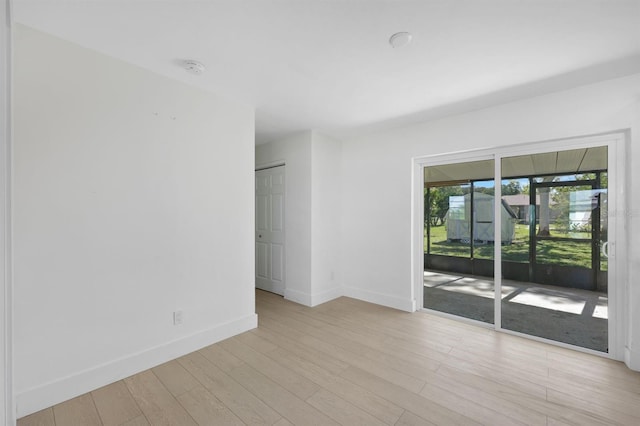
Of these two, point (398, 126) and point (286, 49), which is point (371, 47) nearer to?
point (286, 49)

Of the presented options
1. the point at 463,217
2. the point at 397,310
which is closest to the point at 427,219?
the point at 463,217

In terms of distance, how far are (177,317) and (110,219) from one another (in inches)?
39.8

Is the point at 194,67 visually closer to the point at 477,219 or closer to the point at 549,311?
the point at 477,219

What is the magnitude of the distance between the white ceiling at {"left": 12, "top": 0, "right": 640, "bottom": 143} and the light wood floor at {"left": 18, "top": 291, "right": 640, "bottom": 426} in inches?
97.1

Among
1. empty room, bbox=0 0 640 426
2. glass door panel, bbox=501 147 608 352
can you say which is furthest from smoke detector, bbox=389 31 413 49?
glass door panel, bbox=501 147 608 352

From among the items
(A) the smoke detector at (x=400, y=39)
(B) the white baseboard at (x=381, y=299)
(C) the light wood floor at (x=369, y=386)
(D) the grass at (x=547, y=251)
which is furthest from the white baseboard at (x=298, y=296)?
(A) the smoke detector at (x=400, y=39)

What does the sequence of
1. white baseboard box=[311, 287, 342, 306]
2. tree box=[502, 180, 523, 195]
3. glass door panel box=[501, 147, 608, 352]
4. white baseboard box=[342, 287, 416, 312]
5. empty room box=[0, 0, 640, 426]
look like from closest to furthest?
empty room box=[0, 0, 640, 426] → glass door panel box=[501, 147, 608, 352] → tree box=[502, 180, 523, 195] → white baseboard box=[342, 287, 416, 312] → white baseboard box=[311, 287, 342, 306]

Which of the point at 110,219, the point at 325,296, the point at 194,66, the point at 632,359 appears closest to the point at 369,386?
the point at 325,296

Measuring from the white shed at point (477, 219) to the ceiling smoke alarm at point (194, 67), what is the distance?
323cm

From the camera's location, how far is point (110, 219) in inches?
83.5

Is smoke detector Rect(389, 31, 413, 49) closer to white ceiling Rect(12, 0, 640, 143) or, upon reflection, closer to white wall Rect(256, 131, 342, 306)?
white ceiling Rect(12, 0, 640, 143)

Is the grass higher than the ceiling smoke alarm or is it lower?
lower

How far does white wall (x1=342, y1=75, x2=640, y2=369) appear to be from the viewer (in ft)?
7.72

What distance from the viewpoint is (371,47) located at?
1.98 m
